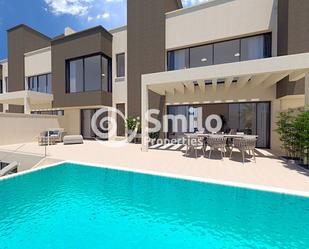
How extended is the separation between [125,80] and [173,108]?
4816 millimetres

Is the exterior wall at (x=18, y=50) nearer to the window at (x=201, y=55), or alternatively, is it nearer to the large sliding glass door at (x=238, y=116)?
the large sliding glass door at (x=238, y=116)

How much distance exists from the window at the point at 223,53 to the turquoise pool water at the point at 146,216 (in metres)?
9.92

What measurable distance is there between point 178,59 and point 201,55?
168 cm

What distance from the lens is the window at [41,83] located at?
1856 cm

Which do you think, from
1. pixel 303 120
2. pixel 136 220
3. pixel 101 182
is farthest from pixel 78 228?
pixel 303 120

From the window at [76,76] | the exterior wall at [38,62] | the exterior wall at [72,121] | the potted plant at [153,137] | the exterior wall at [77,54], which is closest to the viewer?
the potted plant at [153,137]

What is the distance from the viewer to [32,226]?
3.42 meters

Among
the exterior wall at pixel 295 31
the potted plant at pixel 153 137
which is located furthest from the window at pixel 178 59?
the exterior wall at pixel 295 31

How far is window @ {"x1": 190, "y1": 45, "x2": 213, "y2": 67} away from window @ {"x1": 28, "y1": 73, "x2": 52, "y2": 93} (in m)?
14.5

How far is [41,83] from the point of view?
752 inches

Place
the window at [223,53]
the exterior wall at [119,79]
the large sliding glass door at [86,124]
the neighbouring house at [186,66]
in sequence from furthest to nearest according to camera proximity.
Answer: the large sliding glass door at [86,124] < the exterior wall at [119,79] < the window at [223,53] < the neighbouring house at [186,66]

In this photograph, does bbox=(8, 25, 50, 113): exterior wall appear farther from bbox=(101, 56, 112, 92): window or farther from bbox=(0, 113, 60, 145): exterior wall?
bbox=(101, 56, 112, 92): window

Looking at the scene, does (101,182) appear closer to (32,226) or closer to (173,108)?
(32,226)

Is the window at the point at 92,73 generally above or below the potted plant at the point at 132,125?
above
